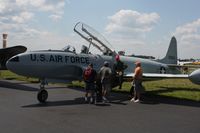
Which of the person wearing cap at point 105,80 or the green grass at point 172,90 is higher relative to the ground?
the person wearing cap at point 105,80

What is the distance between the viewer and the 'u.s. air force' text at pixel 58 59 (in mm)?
10495

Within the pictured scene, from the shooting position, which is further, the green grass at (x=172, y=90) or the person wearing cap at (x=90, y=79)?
the green grass at (x=172, y=90)

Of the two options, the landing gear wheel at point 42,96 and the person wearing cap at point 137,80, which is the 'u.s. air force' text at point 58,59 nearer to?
the landing gear wheel at point 42,96

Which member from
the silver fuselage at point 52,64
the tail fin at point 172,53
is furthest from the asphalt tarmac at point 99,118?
the tail fin at point 172,53

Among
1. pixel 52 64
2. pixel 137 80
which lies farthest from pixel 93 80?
pixel 137 80

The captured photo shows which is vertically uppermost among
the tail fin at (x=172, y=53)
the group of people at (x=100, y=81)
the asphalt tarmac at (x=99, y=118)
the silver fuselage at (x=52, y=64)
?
the tail fin at (x=172, y=53)

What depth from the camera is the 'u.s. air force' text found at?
10.5m

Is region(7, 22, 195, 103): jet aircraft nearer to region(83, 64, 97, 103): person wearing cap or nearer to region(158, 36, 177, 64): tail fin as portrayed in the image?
region(83, 64, 97, 103): person wearing cap

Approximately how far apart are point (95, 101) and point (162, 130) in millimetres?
4564

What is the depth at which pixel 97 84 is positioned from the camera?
11391 mm

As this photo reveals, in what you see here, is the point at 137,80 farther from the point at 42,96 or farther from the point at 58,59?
the point at 42,96

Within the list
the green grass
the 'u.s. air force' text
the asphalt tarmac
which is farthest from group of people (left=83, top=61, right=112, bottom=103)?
the green grass

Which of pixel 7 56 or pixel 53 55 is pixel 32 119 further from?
pixel 7 56

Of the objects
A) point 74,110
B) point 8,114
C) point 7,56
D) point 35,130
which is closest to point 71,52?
point 74,110
